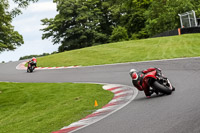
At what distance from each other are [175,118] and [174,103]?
1623mm

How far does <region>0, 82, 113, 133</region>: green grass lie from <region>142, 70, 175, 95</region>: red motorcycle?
160 cm

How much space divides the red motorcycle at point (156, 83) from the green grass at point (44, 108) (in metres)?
1.60

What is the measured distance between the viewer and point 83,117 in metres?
8.38

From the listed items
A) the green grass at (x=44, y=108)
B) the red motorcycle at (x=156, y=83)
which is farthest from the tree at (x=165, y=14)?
the red motorcycle at (x=156, y=83)

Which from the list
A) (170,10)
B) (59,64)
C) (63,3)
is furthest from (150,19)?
(59,64)

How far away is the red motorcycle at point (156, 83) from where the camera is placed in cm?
896

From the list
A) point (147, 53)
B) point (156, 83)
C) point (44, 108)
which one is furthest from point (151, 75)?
point (147, 53)

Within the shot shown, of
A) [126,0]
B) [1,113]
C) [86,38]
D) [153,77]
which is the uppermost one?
[126,0]

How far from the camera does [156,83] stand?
29.5 ft

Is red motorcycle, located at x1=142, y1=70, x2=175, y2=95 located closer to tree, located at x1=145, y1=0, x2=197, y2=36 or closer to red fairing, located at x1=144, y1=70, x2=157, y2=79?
red fairing, located at x1=144, y1=70, x2=157, y2=79

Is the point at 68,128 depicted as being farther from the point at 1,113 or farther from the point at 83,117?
the point at 1,113

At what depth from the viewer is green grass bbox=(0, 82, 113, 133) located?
8.20 metres

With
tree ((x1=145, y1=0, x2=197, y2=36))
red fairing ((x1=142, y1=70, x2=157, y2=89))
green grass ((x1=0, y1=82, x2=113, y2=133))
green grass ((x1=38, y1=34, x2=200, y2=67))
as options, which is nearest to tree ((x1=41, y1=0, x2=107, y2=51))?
tree ((x1=145, y1=0, x2=197, y2=36))

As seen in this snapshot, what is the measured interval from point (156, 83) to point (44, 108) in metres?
4.03
